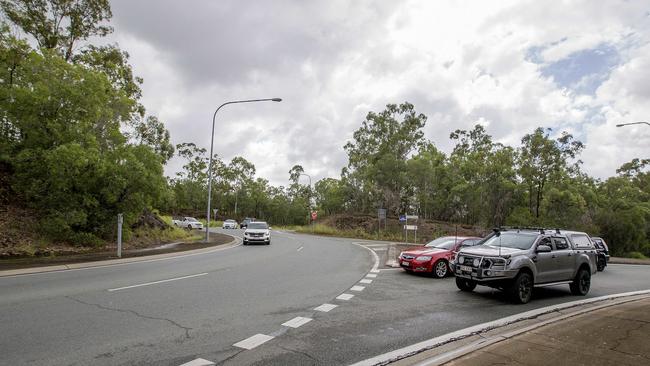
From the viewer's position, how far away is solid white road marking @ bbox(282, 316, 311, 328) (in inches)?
244

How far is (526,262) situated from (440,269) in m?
3.98

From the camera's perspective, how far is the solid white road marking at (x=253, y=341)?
509cm

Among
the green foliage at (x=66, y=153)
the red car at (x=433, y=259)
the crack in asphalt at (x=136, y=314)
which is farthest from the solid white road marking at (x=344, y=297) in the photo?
→ the green foliage at (x=66, y=153)

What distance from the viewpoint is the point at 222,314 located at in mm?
6711

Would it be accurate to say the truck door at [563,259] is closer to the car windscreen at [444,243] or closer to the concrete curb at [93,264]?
the car windscreen at [444,243]

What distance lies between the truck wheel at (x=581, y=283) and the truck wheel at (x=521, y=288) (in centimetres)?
231

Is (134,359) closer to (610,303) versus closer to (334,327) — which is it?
(334,327)

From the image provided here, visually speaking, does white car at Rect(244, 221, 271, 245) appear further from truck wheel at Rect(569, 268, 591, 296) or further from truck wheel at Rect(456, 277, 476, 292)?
truck wheel at Rect(569, 268, 591, 296)

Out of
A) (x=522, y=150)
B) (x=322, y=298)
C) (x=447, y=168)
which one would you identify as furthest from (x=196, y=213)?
(x=322, y=298)

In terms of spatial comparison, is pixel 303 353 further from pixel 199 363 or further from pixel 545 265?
pixel 545 265

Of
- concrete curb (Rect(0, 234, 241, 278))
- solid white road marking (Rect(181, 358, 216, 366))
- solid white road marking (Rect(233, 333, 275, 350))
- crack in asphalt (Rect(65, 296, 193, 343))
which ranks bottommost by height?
concrete curb (Rect(0, 234, 241, 278))

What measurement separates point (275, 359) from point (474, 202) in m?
50.4

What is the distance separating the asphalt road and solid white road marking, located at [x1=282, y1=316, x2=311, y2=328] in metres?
0.03

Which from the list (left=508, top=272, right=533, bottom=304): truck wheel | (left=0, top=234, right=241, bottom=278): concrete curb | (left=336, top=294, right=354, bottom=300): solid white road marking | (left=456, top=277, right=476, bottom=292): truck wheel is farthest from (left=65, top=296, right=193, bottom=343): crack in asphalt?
(left=456, top=277, right=476, bottom=292): truck wheel
